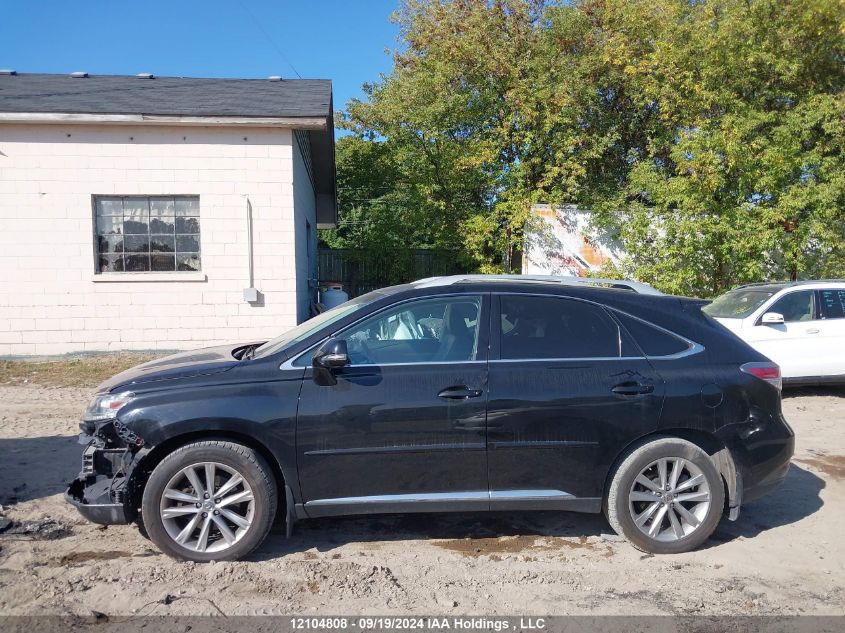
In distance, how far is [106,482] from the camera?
4.01m

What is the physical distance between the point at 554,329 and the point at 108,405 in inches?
112

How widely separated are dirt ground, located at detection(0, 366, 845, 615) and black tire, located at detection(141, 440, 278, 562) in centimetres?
10

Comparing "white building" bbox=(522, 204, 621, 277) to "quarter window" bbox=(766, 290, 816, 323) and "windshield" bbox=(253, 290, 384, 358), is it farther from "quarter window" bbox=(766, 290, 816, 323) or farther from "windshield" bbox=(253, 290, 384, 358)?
"windshield" bbox=(253, 290, 384, 358)

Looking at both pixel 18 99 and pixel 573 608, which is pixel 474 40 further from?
pixel 573 608

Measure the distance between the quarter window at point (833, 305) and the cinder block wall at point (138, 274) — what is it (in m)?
8.36

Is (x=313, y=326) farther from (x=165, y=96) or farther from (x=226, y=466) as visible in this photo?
(x=165, y=96)

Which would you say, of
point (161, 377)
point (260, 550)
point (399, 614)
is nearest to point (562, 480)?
point (399, 614)

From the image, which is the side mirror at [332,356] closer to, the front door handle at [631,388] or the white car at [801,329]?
the front door handle at [631,388]

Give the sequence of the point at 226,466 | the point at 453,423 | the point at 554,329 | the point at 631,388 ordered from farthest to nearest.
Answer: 1. the point at 554,329
2. the point at 631,388
3. the point at 453,423
4. the point at 226,466

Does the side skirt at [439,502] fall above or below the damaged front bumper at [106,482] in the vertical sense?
below

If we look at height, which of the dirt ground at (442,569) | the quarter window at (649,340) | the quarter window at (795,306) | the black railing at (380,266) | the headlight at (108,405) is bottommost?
the dirt ground at (442,569)

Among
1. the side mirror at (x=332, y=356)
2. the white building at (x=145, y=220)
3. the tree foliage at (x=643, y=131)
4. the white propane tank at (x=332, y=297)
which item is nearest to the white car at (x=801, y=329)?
the tree foliage at (x=643, y=131)

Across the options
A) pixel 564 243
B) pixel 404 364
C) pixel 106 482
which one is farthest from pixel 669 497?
pixel 564 243

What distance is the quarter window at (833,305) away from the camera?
8992 mm
